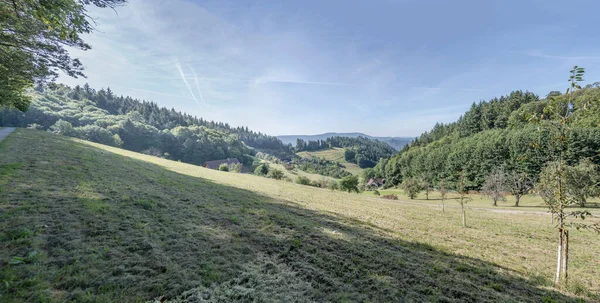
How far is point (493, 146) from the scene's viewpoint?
213ft

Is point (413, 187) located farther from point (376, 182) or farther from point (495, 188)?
point (376, 182)

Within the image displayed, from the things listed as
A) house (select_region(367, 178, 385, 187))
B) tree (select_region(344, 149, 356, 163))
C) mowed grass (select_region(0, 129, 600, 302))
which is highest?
tree (select_region(344, 149, 356, 163))

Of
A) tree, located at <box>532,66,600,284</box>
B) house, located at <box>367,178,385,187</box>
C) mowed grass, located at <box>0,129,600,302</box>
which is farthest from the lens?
house, located at <box>367,178,385,187</box>

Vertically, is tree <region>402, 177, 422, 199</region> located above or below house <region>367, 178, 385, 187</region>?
above

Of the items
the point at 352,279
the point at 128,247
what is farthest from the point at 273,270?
the point at 128,247

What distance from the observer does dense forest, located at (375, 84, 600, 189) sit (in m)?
6.53

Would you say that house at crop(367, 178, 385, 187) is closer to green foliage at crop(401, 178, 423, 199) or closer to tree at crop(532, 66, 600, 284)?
green foliage at crop(401, 178, 423, 199)

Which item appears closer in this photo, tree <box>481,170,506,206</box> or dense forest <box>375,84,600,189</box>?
dense forest <box>375,84,600,189</box>

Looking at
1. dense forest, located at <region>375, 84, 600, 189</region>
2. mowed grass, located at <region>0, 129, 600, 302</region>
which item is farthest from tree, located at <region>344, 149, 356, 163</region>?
mowed grass, located at <region>0, 129, 600, 302</region>

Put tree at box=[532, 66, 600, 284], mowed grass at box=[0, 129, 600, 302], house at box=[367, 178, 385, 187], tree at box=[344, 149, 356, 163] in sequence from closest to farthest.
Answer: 1. mowed grass at box=[0, 129, 600, 302]
2. tree at box=[532, 66, 600, 284]
3. house at box=[367, 178, 385, 187]
4. tree at box=[344, 149, 356, 163]

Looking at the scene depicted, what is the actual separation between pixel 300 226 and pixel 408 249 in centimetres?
420

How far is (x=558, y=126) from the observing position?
21.1ft

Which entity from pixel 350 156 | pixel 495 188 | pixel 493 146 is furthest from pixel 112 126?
pixel 350 156

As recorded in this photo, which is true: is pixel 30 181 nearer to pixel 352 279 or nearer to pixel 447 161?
pixel 352 279
